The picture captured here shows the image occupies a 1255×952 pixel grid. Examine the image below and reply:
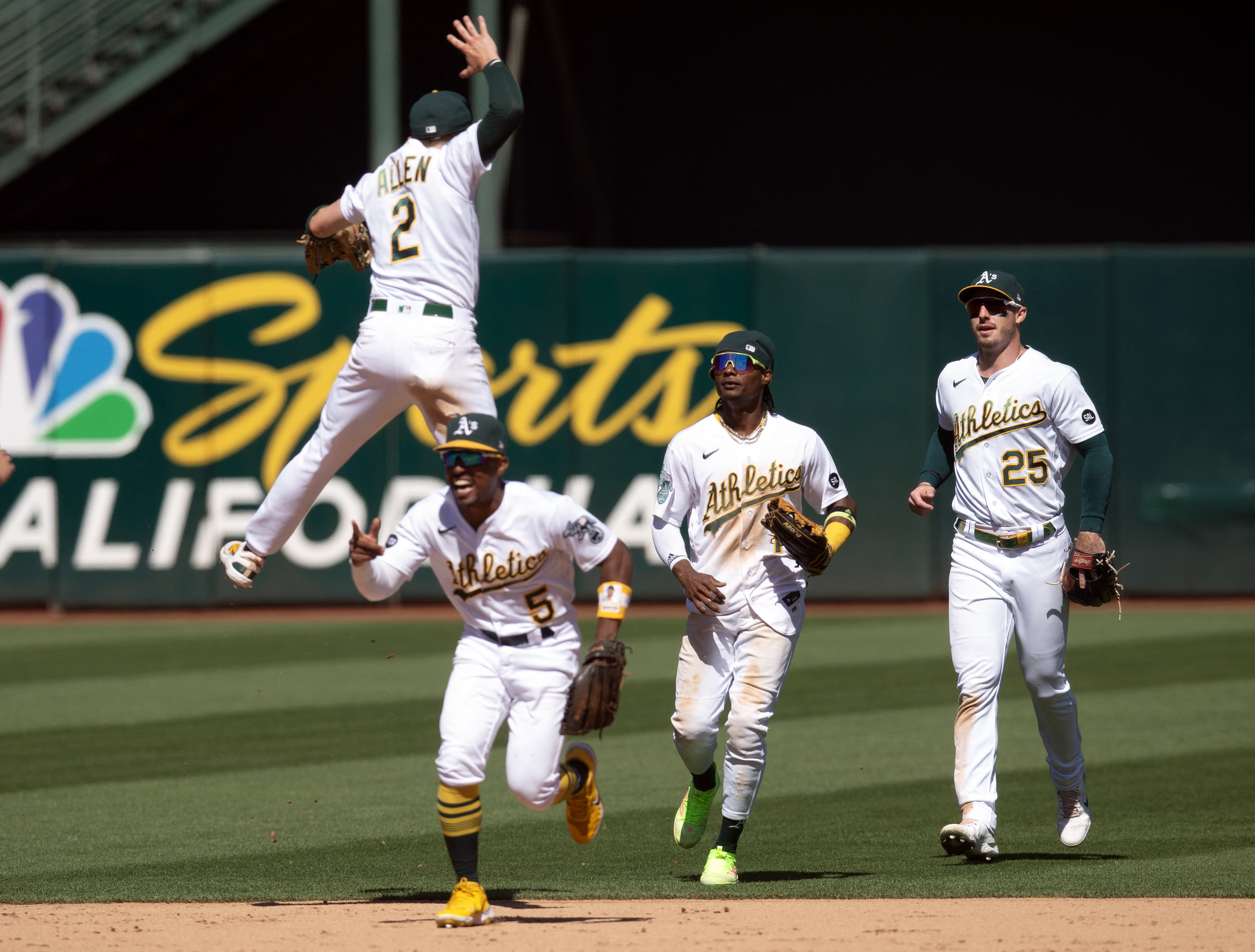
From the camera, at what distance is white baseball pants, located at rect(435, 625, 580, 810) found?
5.69 metres

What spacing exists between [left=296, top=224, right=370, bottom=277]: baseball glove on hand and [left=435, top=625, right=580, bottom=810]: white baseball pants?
77.2 inches

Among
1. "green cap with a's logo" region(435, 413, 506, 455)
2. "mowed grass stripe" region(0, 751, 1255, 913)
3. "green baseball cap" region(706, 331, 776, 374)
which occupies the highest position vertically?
"green baseball cap" region(706, 331, 776, 374)

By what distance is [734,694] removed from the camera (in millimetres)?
6352

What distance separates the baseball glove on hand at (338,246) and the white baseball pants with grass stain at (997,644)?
285 cm

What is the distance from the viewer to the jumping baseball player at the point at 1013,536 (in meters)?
6.55

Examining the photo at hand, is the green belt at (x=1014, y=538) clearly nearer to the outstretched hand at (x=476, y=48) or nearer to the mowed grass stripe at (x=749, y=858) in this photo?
the mowed grass stripe at (x=749, y=858)

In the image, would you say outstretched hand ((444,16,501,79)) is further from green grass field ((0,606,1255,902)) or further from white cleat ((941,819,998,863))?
white cleat ((941,819,998,863))

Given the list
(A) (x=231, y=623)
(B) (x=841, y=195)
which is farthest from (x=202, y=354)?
(B) (x=841, y=195)

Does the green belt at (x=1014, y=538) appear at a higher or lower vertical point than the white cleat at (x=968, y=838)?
higher

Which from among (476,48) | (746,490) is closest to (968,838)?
(746,490)

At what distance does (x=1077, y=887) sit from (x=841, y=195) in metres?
15.8

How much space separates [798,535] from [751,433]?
54 cm

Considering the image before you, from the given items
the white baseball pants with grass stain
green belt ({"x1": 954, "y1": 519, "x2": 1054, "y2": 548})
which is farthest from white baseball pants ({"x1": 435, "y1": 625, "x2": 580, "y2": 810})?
green belt ({"x1": 954, "y1": 519, "x2": 1054, "y2": 548})

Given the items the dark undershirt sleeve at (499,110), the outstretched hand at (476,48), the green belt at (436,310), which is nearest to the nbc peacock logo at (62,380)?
the green belt at (436,310)
